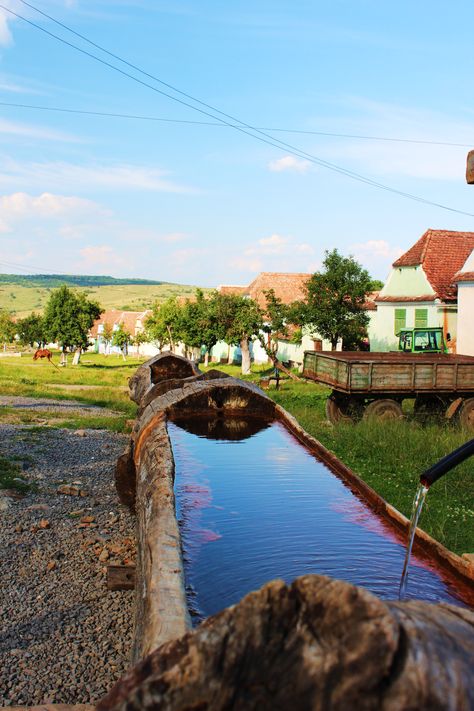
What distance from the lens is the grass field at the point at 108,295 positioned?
489 feet

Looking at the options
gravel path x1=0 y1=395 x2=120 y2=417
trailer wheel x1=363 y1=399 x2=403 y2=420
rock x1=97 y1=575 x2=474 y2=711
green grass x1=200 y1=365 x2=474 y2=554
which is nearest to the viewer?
rock x1=97 y1=575 x2=474 y2=711

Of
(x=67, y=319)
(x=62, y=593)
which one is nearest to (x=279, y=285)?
(x=67, y=319)

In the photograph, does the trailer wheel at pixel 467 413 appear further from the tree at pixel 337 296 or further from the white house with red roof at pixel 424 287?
the tree at pixel 337 296

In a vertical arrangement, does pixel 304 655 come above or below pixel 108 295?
Answer: below

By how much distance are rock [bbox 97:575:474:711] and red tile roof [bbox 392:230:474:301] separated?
26669 millimetres

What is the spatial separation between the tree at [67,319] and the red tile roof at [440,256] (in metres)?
27.9

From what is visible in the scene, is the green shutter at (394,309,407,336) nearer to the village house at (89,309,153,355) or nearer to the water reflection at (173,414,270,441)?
the water reflection at (173,414,270,441)

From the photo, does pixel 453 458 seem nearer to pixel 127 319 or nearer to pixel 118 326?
pixel 118 326

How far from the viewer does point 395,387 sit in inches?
598

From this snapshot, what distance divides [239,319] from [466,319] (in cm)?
1658

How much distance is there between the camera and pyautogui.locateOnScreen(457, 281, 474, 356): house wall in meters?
23.5

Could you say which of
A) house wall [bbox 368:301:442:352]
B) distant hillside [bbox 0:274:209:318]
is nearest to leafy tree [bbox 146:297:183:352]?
house wall [bbox 368:301:442:352]

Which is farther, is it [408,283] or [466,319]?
[408,283]

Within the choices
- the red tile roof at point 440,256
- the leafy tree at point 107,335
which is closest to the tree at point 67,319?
the leafy tree at point 107,335
